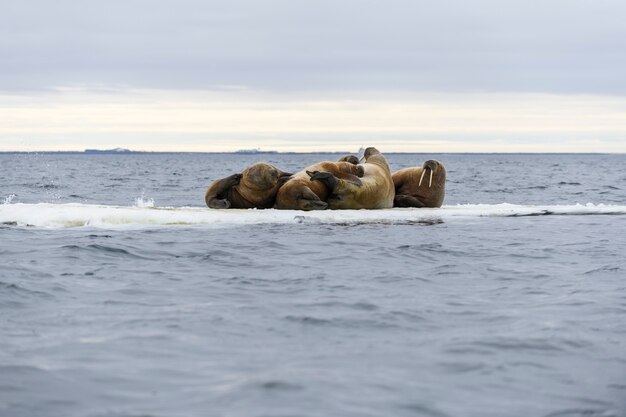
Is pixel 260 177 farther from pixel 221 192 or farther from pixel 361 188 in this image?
pixel 361 188

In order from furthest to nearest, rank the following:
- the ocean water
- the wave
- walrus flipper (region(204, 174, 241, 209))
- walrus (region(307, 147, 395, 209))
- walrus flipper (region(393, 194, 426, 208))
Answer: walrus flipper (region(393, 194, 426, 208)) → walrus flipper (region(204, 174, 241, 209)) → walrus (region(307, 147, 395, 209)) → the wave → the ocean water

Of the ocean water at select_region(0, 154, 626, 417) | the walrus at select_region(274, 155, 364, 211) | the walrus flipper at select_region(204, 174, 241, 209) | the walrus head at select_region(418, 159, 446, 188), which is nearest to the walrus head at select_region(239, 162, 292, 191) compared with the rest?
the walrus at select_region(274, 155, 364, 211)

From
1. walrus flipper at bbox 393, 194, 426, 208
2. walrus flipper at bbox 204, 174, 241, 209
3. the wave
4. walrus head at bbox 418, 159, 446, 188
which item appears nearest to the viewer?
the wave

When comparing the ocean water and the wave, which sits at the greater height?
the wave

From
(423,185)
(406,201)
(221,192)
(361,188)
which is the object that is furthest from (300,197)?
(423,185)

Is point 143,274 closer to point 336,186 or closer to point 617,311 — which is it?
point 617,311

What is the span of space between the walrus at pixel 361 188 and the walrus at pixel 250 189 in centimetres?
70

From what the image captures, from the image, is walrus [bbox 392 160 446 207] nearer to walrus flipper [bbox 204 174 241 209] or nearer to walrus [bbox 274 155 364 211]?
walrus [bbox 274 155 364 211]

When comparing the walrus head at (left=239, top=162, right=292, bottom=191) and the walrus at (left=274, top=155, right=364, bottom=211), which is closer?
the walrus at (left=274, top=155, right=364, bottom=211)

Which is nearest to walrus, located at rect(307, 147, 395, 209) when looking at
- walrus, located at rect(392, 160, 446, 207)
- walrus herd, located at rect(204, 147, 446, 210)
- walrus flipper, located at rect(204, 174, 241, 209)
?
walrus herd, located at rect(204, 147, 446, 210)

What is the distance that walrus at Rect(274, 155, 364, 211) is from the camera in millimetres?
16391

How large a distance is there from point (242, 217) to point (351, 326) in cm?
773

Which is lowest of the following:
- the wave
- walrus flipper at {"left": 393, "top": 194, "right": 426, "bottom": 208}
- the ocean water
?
the ocean water

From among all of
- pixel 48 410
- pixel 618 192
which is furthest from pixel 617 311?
pixel 618 192
